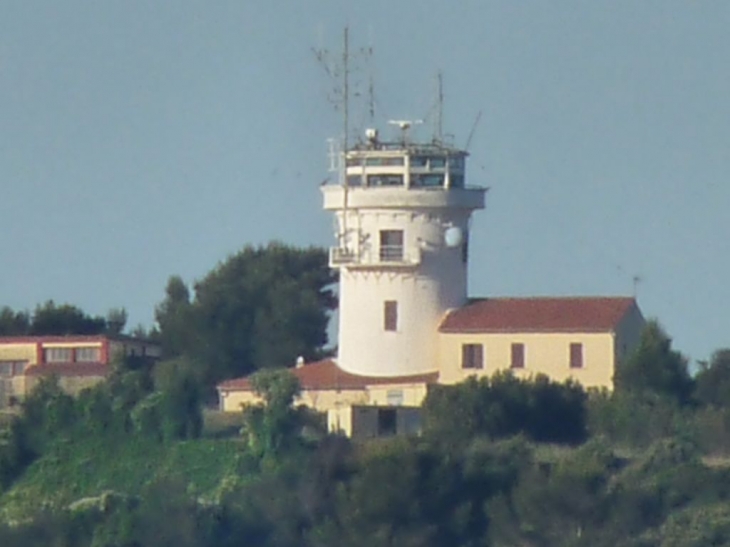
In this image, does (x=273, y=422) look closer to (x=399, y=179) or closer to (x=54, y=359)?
(x=399, y=179)

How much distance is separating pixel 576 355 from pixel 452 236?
3533 mm

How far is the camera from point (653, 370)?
95.8 meters

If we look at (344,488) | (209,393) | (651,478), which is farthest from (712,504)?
(209,393)

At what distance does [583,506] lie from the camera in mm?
91125

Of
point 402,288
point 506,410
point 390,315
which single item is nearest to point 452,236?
point 402,288

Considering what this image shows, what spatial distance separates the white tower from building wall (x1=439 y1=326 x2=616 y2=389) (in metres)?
0.97

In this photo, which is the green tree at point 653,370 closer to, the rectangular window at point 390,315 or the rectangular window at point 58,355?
the rectangular window at point 390,315

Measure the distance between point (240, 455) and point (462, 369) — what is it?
5529 millimetres

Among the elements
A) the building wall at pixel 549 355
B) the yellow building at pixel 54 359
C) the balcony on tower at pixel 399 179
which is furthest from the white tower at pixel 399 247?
the yellow building at pixel 54 359

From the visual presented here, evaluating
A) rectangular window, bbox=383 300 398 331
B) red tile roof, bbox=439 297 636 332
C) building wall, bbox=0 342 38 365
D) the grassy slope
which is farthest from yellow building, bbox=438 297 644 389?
building wall, bbox=0 342 38 365

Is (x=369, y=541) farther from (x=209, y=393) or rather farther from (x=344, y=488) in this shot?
(x=209, y=393)

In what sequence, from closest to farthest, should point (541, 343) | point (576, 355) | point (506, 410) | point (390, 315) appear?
point (506, 410) → point (541, 343) → point (576, 355) → point (390, 315)

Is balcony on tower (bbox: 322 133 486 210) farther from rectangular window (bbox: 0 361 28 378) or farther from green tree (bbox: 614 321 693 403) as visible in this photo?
rectangular window (bbox: 0 361 28 378)

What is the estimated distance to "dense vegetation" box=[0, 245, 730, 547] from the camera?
3602 inches
